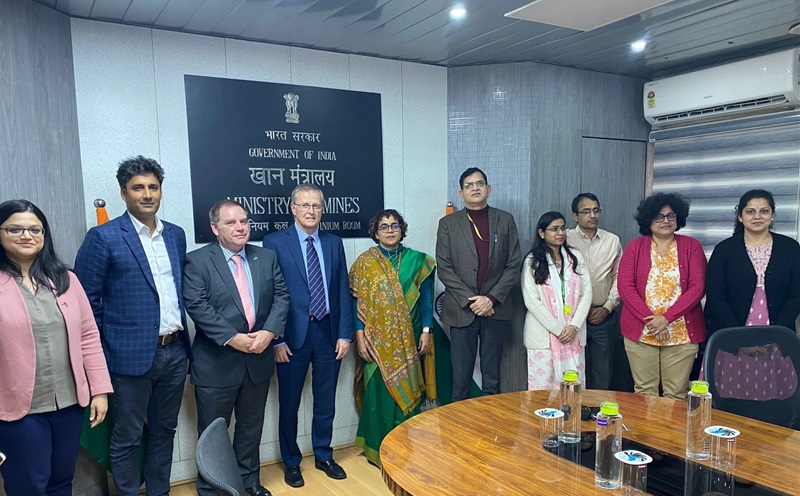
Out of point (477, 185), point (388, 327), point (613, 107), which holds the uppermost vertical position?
point (613, 107)

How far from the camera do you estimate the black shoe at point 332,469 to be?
304 cm

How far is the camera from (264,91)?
3203 mm

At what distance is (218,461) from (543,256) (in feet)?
7.91

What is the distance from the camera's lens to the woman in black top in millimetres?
2777

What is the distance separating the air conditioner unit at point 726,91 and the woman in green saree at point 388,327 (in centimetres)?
226

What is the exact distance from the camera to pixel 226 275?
2631 mm

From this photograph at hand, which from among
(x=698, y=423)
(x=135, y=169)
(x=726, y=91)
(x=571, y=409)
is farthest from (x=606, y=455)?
(x=726, y=91)

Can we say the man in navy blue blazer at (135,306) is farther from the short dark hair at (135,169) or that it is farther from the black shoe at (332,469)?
the black shoe at (332,469)

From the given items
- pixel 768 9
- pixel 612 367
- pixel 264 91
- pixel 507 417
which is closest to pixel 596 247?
pixel 612 367

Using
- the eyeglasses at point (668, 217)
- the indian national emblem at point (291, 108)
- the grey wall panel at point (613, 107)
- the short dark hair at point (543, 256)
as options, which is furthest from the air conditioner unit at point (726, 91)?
the indian national emblem at point (291, 108)

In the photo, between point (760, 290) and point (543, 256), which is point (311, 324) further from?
point (760, 290)

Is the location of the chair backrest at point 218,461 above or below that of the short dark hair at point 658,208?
below

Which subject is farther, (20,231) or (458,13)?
(458,13)

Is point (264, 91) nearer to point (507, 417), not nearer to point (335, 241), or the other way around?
point (335, 241)
